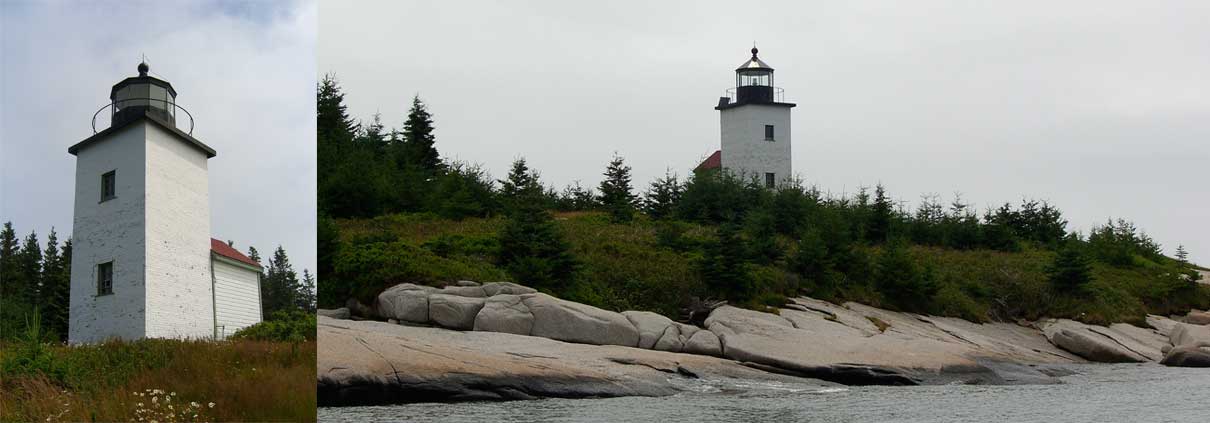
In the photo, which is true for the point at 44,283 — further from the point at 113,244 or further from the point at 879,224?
the point at 879,224

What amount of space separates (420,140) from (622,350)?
455 inches

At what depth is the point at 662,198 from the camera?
2639cm

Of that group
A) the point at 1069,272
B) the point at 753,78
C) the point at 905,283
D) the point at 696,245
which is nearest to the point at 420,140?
the point at 696,245

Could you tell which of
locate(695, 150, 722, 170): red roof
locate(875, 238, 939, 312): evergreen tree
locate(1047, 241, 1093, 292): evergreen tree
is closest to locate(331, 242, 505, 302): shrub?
locate(875, 238, 939, 312): evergreen tree

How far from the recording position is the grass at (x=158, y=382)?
4.34m

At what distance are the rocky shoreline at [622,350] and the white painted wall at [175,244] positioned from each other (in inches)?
230

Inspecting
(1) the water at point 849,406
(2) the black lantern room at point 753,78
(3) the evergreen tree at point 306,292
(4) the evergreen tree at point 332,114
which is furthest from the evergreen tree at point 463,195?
(3) the evergreen tree at point 306,292

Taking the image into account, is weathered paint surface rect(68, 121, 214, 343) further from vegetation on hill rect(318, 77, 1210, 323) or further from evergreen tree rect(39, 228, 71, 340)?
vegetation on hill rect(318, 77, 1210, 323)

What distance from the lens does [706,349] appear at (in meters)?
14.4

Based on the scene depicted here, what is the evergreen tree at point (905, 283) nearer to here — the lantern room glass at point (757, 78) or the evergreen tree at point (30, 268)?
the lantern room glass at point (757, 78)

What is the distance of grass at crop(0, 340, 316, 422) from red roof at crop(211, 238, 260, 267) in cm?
34

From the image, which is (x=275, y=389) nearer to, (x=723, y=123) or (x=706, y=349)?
(x=706, y=349)

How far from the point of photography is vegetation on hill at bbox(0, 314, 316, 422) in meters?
4.34

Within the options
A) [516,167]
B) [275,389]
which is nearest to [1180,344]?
[516,167]
